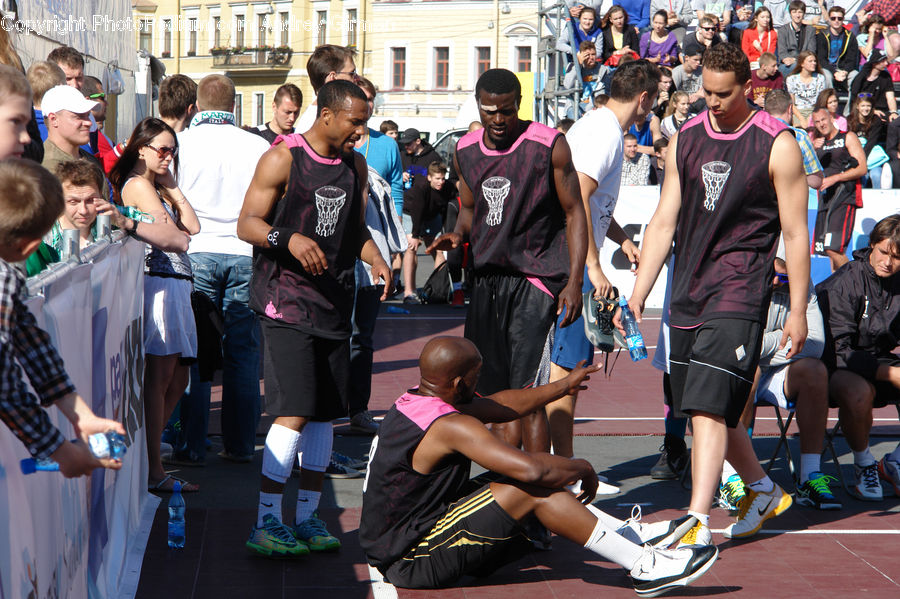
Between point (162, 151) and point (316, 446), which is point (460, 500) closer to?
point (316, 446)

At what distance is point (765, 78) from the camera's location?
17016 mm

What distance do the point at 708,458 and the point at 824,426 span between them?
4.88ft

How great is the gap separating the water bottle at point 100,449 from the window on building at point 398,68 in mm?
65560

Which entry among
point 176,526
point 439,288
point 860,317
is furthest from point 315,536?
point 439,288

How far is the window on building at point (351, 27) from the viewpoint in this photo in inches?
2665

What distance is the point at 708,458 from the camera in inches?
200

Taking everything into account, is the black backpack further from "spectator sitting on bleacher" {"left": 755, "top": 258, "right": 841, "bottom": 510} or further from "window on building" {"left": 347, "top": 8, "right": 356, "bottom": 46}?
"window on building" {"left": 347, "top": 8, "right": 356, "bottom": 46}

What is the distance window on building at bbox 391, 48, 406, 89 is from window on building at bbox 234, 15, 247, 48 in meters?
10.6

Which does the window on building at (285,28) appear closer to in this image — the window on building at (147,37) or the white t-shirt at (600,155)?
the window on building at (147,37)

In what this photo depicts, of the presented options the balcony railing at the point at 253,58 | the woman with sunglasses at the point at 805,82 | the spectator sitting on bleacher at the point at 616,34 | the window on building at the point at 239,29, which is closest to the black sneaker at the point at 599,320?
the woman with sunglasses at the point at 805,82

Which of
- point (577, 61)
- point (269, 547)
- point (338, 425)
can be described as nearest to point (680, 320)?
point (269, 547)

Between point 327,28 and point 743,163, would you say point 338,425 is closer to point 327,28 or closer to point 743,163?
point 743,163

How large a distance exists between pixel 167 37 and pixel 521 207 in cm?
7210

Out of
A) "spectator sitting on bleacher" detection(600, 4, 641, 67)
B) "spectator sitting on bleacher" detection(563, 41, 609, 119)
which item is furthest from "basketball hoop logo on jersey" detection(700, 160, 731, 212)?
"spectator sitting on bleacher" detection(600, 4, 641, 67)
